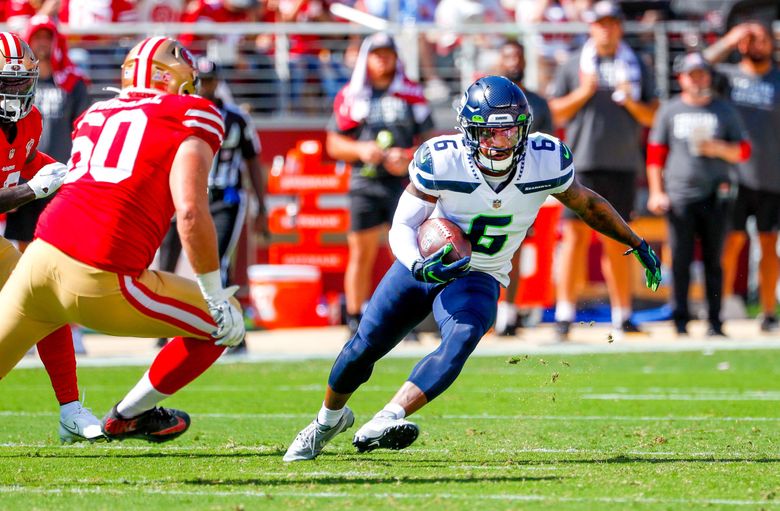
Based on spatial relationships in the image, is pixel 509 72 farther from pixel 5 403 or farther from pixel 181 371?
pixel 181 371

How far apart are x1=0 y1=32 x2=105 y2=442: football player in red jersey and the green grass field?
16 centimetres

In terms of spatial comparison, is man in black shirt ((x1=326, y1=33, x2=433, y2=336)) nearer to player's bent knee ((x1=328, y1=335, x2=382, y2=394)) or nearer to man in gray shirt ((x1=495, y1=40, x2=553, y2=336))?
man in gray shirt ((x1=495, y1=40, x2=553, y2=336))

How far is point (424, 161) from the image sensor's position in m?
5.32

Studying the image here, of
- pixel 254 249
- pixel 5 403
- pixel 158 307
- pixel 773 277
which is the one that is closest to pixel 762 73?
pixel 773 277

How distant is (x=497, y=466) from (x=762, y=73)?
22.8 ft

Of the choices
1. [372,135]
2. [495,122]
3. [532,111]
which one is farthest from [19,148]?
[532,111]

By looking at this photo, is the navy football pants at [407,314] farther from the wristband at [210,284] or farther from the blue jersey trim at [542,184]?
the wristband at [210,284]

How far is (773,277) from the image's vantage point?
1095cm

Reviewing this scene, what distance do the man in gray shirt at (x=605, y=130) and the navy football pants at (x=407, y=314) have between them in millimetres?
5114

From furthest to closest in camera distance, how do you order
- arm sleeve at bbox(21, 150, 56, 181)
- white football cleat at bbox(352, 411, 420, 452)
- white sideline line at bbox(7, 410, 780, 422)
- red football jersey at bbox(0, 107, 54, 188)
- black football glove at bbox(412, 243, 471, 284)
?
white sideline line at bbox(7, 410, 780, 422), arm sleeve at bbox(21, 150, 56, 181), red football jersey at bbox(0, 107, 54, 188), black football glove at bbox(412, 243, 471, 284), white football cleat at bbox(352, 411, 420, 452)

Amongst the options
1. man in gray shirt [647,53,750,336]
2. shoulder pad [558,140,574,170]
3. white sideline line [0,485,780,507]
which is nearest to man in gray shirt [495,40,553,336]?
man in gray shirt [647,53,750,336]

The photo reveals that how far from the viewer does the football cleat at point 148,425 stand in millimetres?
5426

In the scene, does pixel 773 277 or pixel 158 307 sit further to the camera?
pixel 773 277

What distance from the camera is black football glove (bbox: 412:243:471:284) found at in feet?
16.6
